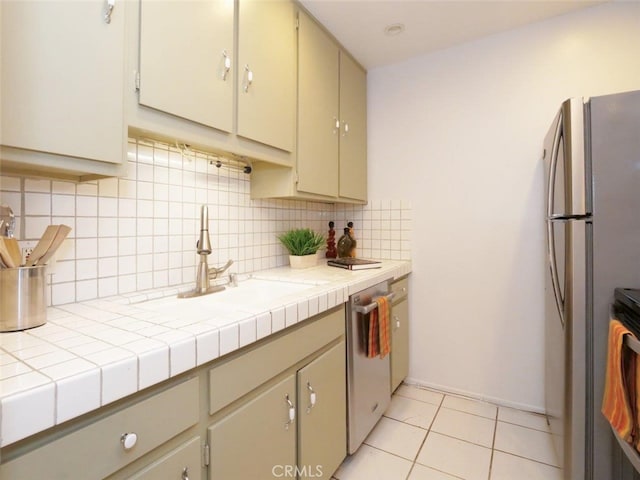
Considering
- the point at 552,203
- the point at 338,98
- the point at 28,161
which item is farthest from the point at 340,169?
the point at 28,161

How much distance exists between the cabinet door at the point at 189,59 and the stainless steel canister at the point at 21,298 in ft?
1.93

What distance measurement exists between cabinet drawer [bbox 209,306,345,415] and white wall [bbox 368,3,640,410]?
1203mm

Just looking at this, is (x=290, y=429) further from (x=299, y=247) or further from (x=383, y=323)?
(x=299, y=247)

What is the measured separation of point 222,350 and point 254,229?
1.10 meters

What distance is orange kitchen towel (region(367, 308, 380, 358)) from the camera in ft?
5.26

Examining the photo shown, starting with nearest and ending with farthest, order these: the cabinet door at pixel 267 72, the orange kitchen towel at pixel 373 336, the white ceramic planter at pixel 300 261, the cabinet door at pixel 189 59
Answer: the cabinet door at pixel 189 59, the cabinet door at pixel 267 72, the orange kitchen towel at pixel 373 336, the white ceramic planter at pixel 300 261

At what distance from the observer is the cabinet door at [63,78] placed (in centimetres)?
73

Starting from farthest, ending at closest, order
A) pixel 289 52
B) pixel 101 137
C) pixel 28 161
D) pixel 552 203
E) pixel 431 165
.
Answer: pixel 431 165 < pixel 289 52 < pixel 552 203 < pixel 101 137 < pixel 28 161

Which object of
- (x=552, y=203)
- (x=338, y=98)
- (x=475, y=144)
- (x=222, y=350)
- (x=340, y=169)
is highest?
(x=338, y=98)

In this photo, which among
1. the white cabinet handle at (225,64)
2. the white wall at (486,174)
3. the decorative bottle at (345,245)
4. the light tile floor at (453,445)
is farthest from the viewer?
the decorative bottle at (345,245)

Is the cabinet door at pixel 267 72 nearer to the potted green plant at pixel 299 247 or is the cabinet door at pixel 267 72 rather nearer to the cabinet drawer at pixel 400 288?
the potted green plant at pixel 299 247

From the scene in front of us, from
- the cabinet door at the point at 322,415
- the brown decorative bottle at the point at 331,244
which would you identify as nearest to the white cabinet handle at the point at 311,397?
the cabinet door at the point at 322,415

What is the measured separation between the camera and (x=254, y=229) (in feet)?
6.15

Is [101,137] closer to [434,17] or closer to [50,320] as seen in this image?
[50,320]
